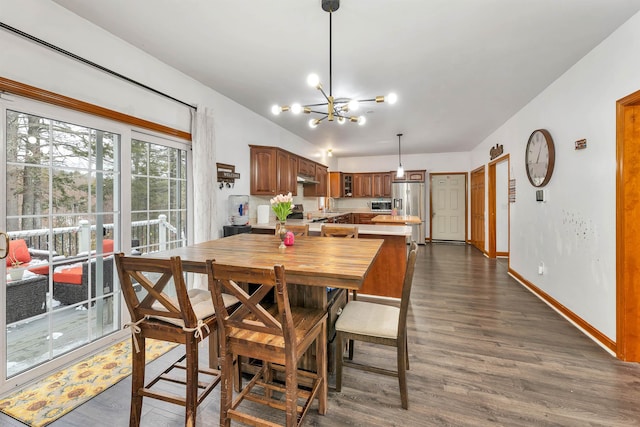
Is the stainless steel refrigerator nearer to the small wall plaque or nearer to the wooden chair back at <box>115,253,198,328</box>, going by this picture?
the small wall plaque

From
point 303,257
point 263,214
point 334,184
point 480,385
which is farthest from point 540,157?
point 334,184

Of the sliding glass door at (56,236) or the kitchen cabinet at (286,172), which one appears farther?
the kitchen cabinet at (286,172)

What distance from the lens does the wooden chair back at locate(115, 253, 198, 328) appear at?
4.42ft

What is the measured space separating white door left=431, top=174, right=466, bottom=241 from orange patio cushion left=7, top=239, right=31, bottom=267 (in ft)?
26.8

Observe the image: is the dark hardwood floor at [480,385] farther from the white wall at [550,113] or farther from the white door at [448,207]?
the white door at [448,207]

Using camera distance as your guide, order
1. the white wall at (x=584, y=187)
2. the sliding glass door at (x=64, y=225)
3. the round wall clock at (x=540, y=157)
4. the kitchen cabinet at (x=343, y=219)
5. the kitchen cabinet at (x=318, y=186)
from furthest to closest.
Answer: the kitchen cabinet at (x=318, y=186), the kitchen cabinet at (x=343, y=219), the round wall clock at (x=540, y=157), the white wall at (x=584, y=187), the sliding glass door at (x=64, y=225)

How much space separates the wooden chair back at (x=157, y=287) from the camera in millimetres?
1348

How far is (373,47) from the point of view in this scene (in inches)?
102

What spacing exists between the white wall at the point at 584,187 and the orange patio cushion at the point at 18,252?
451 cm

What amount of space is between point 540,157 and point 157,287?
432cm

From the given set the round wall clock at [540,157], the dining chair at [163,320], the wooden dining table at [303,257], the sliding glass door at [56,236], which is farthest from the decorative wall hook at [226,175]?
the round wall clock at [540,157]

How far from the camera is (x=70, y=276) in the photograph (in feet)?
7.29

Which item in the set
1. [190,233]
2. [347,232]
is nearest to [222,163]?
[190,233]

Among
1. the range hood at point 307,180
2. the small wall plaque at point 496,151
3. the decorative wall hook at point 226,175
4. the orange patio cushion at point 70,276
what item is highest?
the small wall plaque at point 496,151
